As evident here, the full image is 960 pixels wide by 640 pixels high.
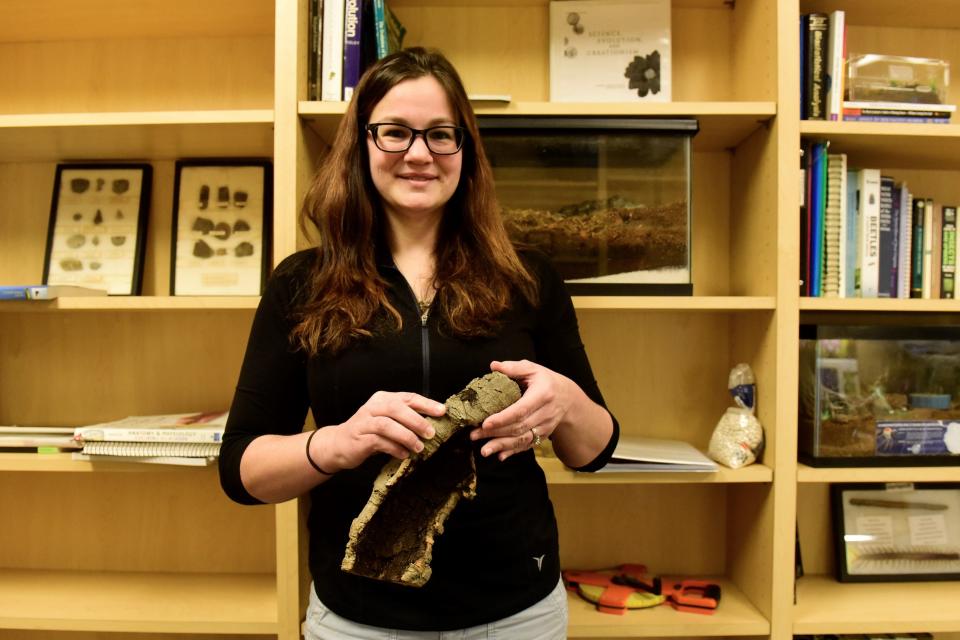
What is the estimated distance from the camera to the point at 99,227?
5.43 feet

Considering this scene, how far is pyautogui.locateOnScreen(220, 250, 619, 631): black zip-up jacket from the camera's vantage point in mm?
1004

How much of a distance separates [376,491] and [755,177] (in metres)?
1.16

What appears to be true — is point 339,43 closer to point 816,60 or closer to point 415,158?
point 415,158

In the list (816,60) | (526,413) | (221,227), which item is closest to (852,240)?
(816,60)

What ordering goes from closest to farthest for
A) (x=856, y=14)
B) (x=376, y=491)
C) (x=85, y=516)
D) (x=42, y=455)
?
1. (x=376, y=491)
2. (x=42, y=455)
3. (x=856, y=14)
4. (x=85, y=516)

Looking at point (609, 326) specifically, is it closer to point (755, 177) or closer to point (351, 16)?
point (755, 177)

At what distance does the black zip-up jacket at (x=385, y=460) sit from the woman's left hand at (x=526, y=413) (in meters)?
0.11

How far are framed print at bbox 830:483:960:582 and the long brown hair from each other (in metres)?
1.15

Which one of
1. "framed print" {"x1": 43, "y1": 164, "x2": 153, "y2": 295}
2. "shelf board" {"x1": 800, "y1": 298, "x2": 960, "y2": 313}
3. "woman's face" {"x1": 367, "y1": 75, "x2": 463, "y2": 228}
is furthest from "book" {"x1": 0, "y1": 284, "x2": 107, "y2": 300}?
"shelf board" {"x1": 800, "y1": 298, "x2": 960, "y2": 313}

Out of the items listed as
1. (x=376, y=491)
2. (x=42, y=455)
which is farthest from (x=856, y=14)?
(x=42, y=455)

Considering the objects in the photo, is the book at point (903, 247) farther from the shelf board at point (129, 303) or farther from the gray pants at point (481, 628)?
the shelf board at point (129, 303)

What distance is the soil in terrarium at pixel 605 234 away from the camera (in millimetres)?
1389

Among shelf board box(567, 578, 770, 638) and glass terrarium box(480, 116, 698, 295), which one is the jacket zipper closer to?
glass terrarium box(480, 116, 698, 295)

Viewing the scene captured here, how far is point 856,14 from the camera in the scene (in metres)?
1.62
